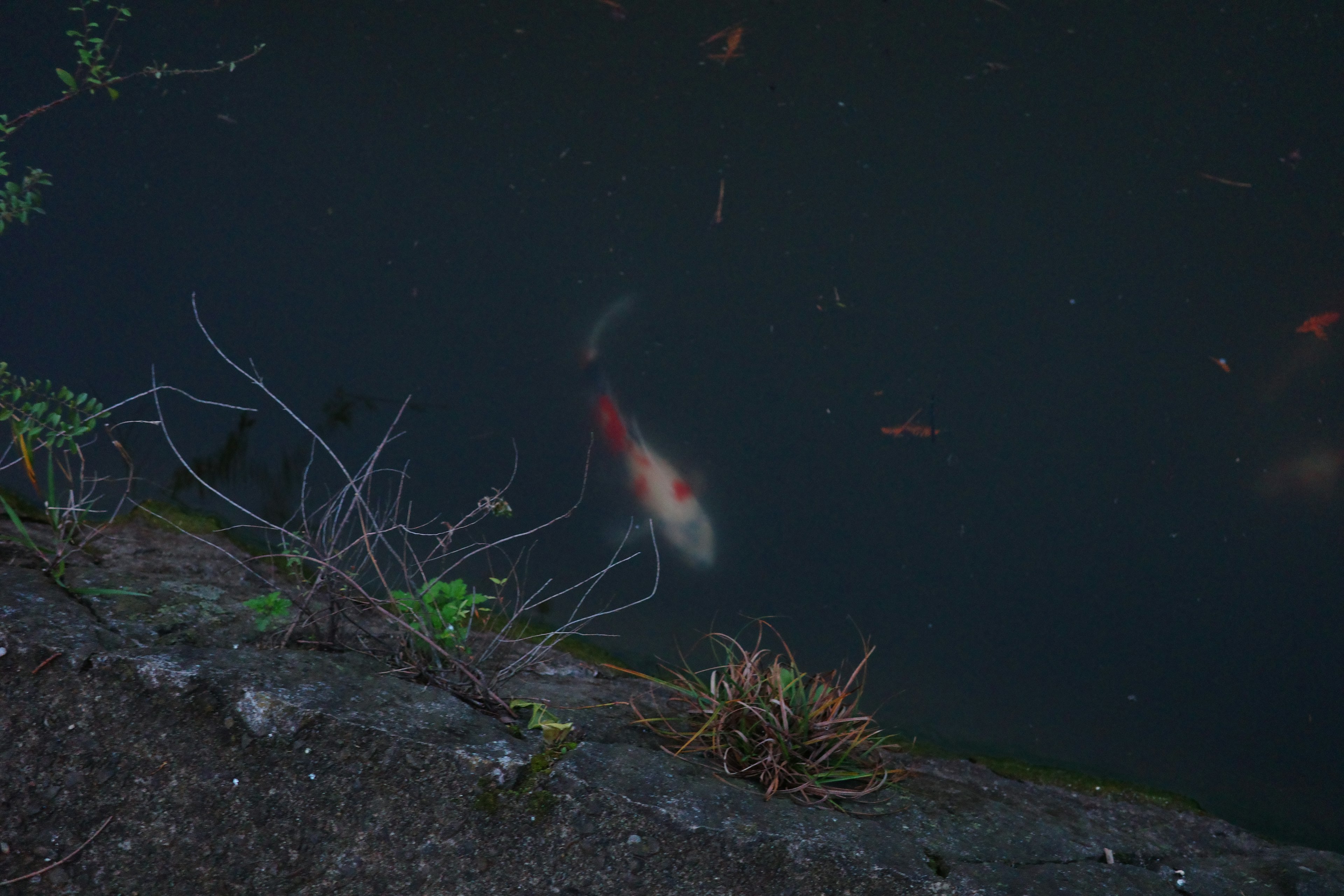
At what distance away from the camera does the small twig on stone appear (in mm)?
1306

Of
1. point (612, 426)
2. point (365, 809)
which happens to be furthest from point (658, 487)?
point (365, 809)

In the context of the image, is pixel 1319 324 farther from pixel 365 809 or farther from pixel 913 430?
pixel 365 809

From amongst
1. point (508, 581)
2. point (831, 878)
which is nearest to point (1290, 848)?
point (831, 878)

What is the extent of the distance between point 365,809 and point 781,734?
2.71 feet

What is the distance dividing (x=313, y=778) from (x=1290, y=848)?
2217 millimetres

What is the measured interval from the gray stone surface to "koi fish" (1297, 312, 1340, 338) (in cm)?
137

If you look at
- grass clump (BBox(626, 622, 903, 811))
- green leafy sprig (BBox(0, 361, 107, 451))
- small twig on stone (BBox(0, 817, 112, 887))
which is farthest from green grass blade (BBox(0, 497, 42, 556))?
grass clump (BBox(626, 622, 903, 811))

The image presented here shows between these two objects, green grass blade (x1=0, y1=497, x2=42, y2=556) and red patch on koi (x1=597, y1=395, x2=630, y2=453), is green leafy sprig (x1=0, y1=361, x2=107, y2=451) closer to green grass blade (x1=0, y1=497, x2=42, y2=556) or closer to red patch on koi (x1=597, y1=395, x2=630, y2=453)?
green grass blade (x1=0, y1=497, x2=42, y2=556)

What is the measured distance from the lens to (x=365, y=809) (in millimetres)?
1413

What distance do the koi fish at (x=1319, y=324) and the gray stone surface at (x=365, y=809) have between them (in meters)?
1.37

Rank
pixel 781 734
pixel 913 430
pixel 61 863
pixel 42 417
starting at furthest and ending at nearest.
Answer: pixel 913 430, pixel 42 417, pixel 781 734, pixel 61 863

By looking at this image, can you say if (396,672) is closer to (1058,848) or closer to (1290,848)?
(1058,848)

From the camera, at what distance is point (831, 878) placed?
1394 mm

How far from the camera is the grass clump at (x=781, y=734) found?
5.60ft
